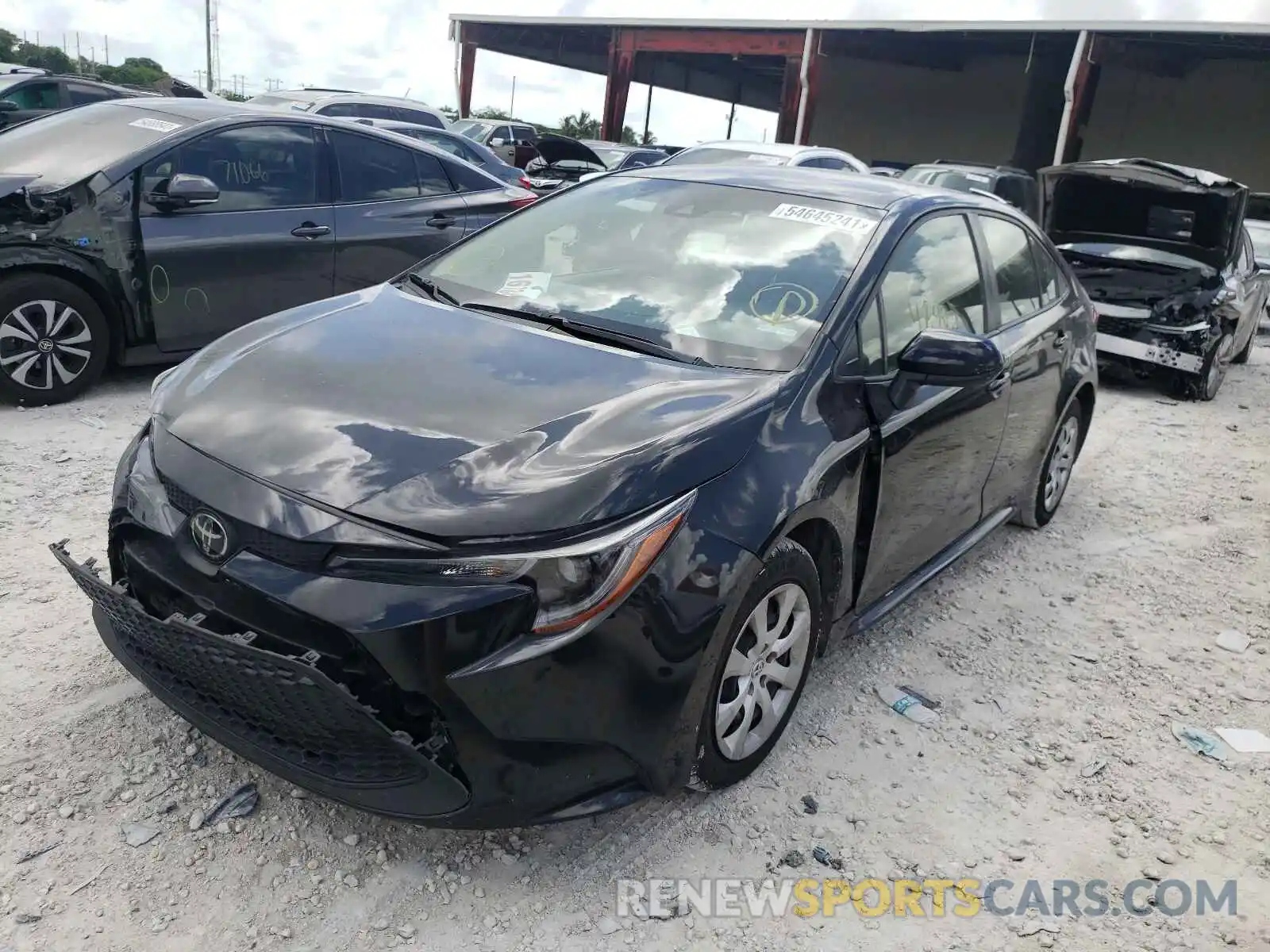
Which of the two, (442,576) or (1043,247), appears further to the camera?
(1043,247)

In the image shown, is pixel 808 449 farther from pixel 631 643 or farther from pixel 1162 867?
pixel 1162 867

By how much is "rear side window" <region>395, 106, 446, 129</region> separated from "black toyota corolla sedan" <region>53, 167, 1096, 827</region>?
11.0 m

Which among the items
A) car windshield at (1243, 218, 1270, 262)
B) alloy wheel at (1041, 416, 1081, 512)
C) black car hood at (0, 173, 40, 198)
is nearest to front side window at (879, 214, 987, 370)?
alloy wheel at (1041, 416, 1081, 512)

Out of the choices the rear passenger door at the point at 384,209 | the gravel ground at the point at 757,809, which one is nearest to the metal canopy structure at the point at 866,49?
the rear passenger door at the point at 384,209

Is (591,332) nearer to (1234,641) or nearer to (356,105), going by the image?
(1234,641)

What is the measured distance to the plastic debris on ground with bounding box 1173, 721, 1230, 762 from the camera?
338cm

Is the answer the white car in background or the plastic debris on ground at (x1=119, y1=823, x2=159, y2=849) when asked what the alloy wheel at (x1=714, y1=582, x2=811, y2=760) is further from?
the white car in background

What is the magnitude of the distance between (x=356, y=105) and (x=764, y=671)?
12244 mm

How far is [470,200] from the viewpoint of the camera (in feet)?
22.3

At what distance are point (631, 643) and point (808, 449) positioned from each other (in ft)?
2.69

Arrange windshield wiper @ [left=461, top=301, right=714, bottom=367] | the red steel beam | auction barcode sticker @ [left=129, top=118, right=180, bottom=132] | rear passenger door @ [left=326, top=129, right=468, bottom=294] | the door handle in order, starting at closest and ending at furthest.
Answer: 1. windshield wiper @ [left=461, top=301, right=714, bottom=367]
2. the door handle
3. auction barcode sticker @ [left=129, top=118, right=180, bottom=132]
4. rear passenger door @ [left=326, top=129, right=468, bottom=294]
5. the red steel beam

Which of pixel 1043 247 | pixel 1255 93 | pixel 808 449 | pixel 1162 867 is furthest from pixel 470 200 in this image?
pixel 1255 93

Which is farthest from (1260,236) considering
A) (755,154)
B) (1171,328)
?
(755,154)

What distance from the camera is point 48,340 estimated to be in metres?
5.08
